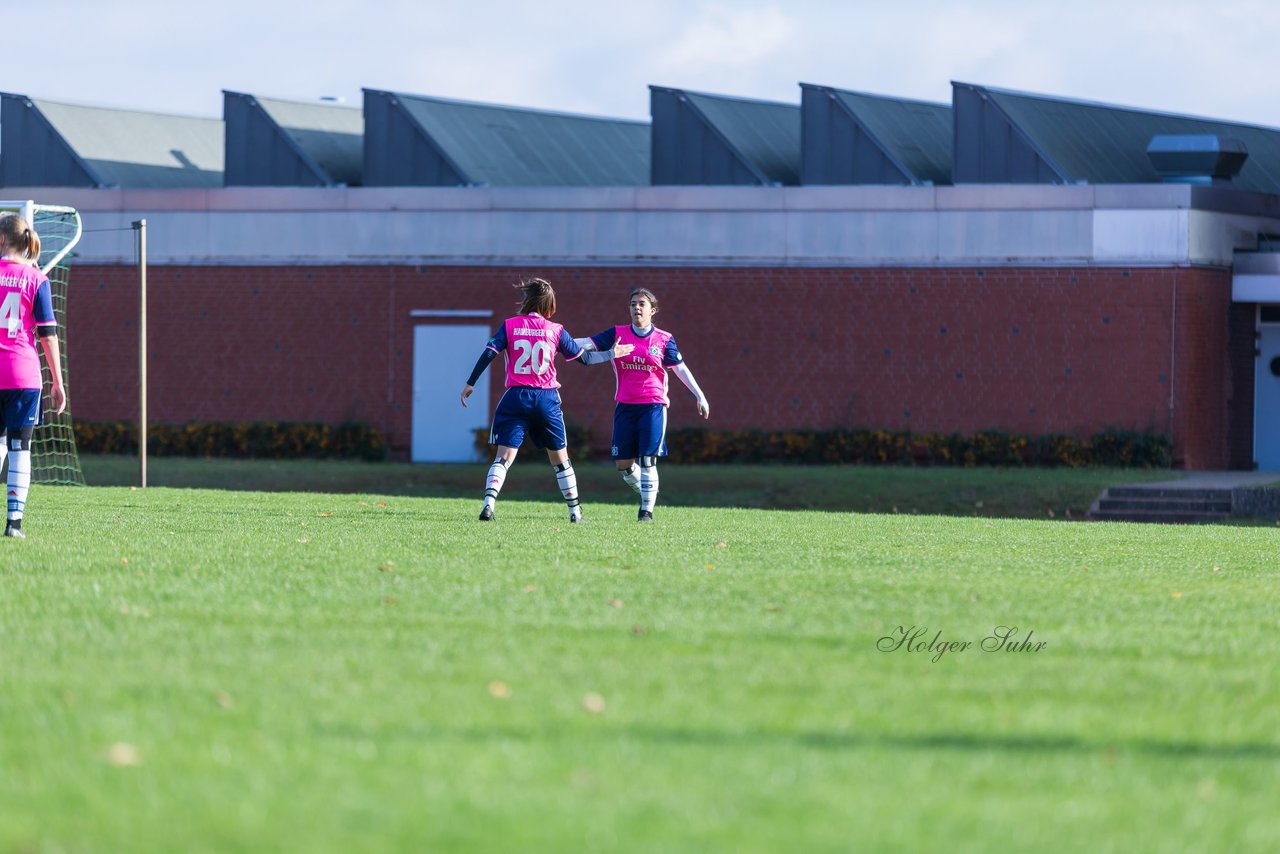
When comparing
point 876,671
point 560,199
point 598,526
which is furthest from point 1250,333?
point 876,671

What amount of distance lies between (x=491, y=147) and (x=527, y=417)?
66.0 ft

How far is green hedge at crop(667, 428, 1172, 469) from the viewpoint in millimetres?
30297

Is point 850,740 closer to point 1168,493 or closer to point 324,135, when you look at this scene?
point 1168,493

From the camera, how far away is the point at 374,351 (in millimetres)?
33656

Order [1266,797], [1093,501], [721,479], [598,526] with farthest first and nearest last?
[721,479], [1093,501], [598,526], [1266,797]

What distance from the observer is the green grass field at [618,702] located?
4980 millimetres

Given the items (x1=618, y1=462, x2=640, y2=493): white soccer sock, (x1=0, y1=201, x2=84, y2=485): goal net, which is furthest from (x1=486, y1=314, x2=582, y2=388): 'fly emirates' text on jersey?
(x1=0, y1=201, x2=84, y2=485): goal net

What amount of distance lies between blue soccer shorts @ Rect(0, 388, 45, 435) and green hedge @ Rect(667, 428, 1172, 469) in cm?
1954

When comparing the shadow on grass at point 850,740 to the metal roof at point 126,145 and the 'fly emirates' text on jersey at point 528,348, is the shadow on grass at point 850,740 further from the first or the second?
the metal roof at point 126,145

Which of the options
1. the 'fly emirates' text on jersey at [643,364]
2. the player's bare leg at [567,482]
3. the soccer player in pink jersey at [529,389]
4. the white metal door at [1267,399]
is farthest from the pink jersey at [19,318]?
the white metal door at [1267,399]

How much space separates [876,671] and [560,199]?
25.8 meters

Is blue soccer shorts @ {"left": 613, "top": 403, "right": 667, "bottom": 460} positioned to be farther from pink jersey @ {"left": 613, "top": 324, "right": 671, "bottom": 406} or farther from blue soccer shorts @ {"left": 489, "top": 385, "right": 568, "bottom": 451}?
blue soccer shorts @ {"left": 489, "top": 385, "right": 568, "bottom": 451}

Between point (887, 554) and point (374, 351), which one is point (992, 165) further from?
point (887, 554)

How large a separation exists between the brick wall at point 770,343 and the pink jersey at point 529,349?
15989 mm
